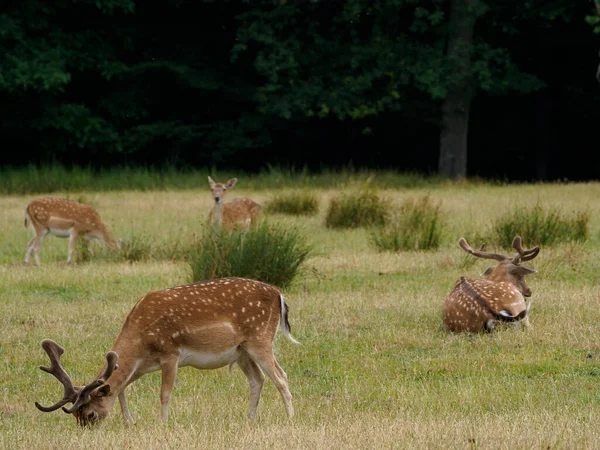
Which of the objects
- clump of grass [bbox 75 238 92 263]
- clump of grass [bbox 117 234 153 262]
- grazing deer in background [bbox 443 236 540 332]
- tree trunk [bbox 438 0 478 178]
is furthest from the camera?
tree trunk [bbox 438 0 478 178]

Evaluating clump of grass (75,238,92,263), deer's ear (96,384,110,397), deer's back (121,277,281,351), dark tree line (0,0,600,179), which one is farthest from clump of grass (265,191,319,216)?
deer's ear (96,384,110,397)

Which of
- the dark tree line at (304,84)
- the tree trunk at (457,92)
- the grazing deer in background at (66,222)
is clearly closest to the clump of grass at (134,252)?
the grazing deer in background at (66,222)

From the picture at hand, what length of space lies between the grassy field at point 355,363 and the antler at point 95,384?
16 centimetres

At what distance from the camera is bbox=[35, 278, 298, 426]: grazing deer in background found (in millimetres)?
6262

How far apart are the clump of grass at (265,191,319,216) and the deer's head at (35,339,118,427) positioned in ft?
41.9

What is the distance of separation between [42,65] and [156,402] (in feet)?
70.7

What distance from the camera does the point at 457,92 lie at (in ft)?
94.4

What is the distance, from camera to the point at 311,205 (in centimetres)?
1875

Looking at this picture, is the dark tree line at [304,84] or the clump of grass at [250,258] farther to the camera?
the dark tree line at [304,84]

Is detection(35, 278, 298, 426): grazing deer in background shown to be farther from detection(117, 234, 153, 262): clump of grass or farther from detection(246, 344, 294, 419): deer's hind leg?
detection(117, 234, 153, 262): clump of grass

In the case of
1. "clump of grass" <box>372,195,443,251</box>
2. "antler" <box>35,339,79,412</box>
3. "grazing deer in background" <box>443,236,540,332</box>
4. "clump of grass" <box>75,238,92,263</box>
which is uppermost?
"antler" <box>35,339,79,412</box>

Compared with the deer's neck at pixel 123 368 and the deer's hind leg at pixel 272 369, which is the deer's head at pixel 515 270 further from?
the deer's neck at pixel 123 368

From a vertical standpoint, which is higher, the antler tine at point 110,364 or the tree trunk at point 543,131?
the antler tine at point 110,364

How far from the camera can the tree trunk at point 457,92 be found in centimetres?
2756
